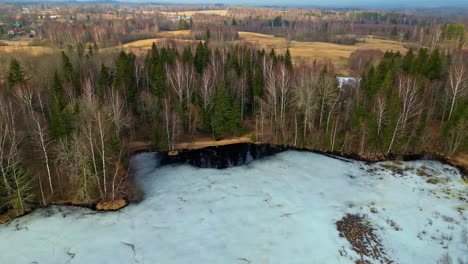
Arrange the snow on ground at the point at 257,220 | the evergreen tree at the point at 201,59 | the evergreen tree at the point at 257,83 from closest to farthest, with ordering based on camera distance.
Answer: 1. the snow on ground at the point at 257,220
2. the evergreen tree at the point at 257,83
3. the evergreen tree at the point at 201,59

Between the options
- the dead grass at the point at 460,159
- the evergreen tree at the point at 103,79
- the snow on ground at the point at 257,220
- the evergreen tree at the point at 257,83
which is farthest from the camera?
the evergreen tree at the point at 257,83

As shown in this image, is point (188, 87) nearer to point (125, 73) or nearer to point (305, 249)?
point (125, 73)

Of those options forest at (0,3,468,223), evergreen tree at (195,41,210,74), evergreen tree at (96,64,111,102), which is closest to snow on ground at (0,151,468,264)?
forest at (0,3,468,223)

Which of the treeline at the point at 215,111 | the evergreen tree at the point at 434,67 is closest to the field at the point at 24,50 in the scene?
the treeline at the point at 215,111

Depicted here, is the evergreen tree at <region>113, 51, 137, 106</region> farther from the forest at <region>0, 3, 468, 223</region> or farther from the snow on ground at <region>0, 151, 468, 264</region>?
the snow on ground at <region>0, 151, 468, 264</region>

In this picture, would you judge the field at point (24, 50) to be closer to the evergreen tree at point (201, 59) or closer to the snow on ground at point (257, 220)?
the evergreen tree at point (201, 59)
